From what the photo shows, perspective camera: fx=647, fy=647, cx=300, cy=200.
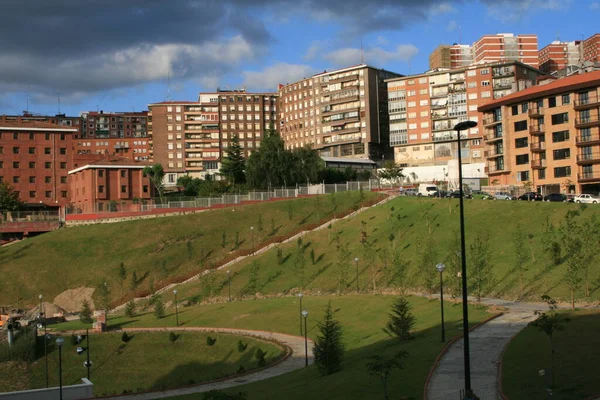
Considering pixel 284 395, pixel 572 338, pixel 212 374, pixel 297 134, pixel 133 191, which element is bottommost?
pixel 212 374

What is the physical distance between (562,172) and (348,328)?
5541cm

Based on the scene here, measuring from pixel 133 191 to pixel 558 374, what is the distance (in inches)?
3941

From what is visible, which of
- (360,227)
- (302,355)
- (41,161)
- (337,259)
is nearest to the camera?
(302,355)

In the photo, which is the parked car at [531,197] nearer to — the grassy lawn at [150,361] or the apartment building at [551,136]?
the apartment building at [551,136]

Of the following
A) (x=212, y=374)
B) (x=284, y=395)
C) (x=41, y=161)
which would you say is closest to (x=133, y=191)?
(x=41, y=161)

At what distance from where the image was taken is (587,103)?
280 feet

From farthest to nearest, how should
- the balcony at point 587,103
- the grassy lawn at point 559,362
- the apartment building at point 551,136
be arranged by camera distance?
the apartment building at point 551,136, the balcony at point 587,103, the grassy lawn at point 559,362

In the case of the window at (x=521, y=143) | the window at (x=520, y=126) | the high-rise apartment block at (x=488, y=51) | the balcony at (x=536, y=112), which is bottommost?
the window at (x=521, y=143)

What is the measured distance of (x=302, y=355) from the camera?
42.2m

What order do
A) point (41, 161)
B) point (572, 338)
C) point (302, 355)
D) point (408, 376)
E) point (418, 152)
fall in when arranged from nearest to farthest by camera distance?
point (408, 376), point (572, 338), point (302, 355), point (41, 161), point (418, 152)

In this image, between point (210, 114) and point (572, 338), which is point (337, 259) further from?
point (210, 114)

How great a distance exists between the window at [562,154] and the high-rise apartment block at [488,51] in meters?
88.9

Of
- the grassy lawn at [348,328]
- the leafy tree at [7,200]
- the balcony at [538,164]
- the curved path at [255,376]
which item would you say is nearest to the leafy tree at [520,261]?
the grassy lawn at [348,328]

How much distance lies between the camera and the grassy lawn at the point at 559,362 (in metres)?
23.8
